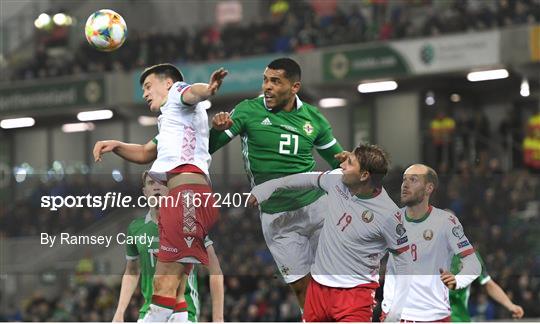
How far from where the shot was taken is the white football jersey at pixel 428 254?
9.24m

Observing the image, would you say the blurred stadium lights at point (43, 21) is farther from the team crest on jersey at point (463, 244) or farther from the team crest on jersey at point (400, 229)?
the team crest on jersey at point (400, 229)

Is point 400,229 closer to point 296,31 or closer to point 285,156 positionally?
point 285,156

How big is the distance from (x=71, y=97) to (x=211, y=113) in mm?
21019

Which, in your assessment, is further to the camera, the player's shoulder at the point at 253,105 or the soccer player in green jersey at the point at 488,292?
the soccer player in green jersey at the point at 488,292

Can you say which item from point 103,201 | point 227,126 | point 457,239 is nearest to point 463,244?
point 457,239

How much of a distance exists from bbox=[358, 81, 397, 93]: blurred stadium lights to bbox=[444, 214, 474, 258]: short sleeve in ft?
58.4

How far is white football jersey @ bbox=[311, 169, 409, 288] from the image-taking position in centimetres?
877

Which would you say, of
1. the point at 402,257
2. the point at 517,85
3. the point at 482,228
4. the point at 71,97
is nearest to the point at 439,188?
the point at 402,257

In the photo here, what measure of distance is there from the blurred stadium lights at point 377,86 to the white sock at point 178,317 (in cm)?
1816

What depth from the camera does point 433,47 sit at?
81.6 feet

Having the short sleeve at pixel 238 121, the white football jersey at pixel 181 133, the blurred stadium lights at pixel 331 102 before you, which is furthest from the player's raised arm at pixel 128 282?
the blurred stadium lights at pixel 331 102

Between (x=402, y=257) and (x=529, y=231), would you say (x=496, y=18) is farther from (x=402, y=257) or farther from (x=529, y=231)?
(x=402, y=257)

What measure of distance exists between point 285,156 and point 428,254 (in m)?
1.30

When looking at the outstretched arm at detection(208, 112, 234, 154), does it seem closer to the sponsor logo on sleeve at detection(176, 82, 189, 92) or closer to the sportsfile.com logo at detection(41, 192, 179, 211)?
the sponsor logo on sleeve at detection(176, 82, 189, 92)
